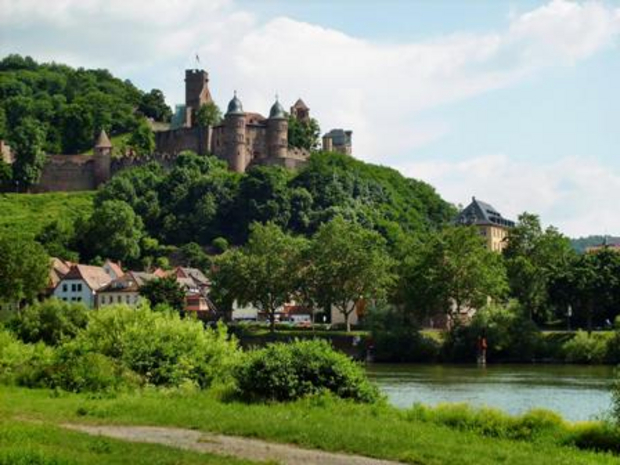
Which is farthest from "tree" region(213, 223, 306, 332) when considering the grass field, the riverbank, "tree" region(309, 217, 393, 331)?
the grass field

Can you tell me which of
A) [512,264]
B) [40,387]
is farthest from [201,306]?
[40,387]

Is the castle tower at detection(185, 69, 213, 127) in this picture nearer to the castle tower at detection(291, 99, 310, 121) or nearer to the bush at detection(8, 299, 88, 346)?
the castle tower at detection(291, 99, 310, 121)

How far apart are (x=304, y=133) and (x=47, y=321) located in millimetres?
111210

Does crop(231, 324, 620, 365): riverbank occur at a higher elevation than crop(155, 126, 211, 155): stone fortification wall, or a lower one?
lower

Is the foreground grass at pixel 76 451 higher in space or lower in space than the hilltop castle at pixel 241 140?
lower

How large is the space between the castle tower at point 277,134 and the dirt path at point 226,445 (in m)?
144

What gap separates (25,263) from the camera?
10050cm

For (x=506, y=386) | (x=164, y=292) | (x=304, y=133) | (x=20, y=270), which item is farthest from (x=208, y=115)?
(x=506, y=386)

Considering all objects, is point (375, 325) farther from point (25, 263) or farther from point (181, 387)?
point (181, 387)

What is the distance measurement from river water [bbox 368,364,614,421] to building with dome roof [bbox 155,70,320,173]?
88686mm

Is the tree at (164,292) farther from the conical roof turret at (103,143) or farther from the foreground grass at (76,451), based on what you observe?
the foreground grass at (76,451)

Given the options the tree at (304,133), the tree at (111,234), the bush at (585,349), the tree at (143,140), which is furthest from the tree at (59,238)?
the bush at (585,349)

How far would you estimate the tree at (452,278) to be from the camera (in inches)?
3711

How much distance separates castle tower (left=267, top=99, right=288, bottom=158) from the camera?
16962cm
